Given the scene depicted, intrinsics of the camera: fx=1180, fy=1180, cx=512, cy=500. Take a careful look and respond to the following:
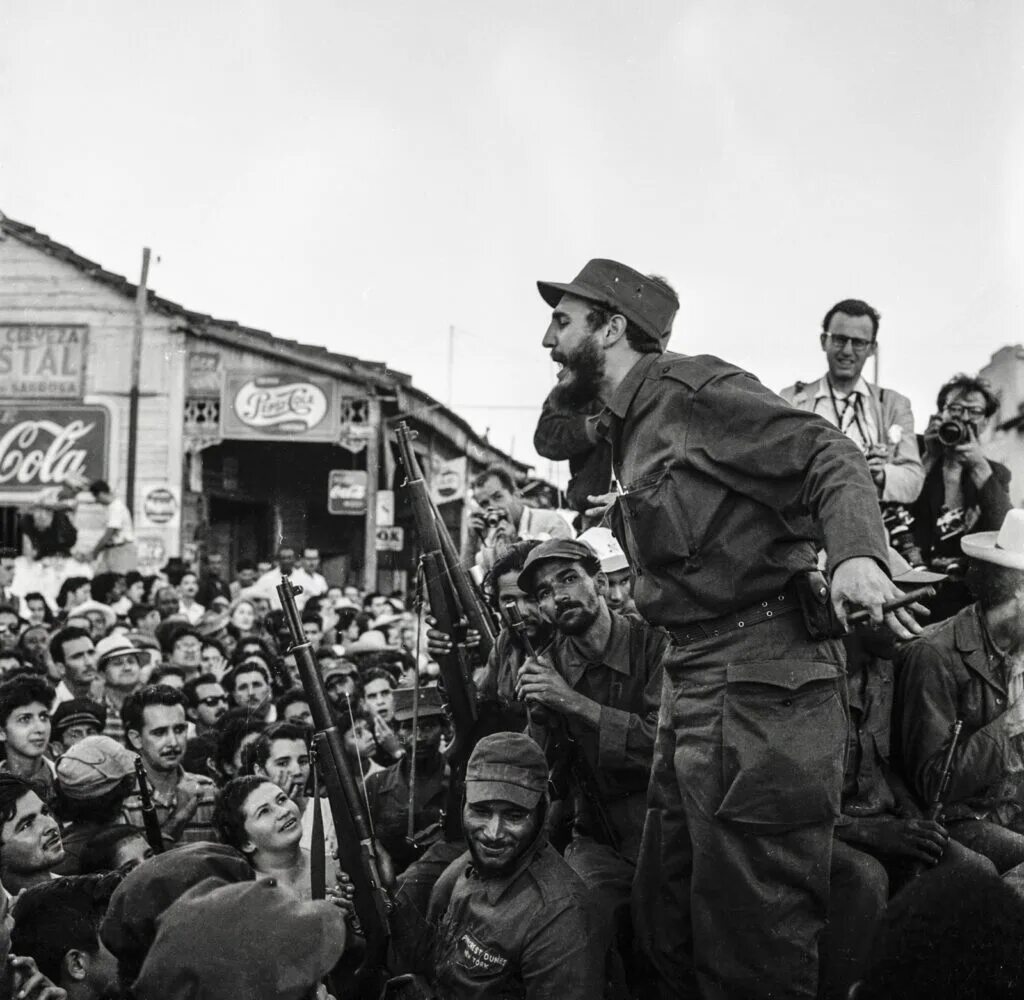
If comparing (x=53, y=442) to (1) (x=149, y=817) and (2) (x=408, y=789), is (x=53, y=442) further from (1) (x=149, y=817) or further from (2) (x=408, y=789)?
(1) (x=149, y=817)

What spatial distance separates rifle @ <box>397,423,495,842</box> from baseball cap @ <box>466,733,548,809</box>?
50.3 inches

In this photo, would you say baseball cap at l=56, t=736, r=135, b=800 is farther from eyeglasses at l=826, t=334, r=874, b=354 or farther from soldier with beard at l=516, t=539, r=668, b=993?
eyeglasses at l=826, t=334, r=874, b=354

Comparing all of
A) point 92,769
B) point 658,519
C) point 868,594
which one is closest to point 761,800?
point 868,594

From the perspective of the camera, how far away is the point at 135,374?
70.9 feet

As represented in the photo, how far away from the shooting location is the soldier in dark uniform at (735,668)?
2777mm

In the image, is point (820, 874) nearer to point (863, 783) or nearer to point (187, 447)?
point (863, 783)

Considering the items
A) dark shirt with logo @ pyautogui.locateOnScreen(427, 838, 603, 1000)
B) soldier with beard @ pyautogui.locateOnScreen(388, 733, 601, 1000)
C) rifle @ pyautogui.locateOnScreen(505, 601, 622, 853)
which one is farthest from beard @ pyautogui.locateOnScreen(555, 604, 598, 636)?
dark shirt with logo @ pyautogui.locateOnScreen(427, 838, 603, 1000)

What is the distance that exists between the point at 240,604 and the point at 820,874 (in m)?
9.60

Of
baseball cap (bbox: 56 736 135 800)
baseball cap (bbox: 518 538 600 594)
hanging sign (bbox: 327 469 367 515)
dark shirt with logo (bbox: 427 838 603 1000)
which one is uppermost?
hanging sign (bbox: 327 469 367 515)

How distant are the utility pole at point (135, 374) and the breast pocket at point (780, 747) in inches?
779

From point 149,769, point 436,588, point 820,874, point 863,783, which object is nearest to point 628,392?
point 820,874

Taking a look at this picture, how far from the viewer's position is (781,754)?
109 inches

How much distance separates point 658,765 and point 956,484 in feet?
9.57

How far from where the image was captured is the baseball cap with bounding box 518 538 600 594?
433cm
